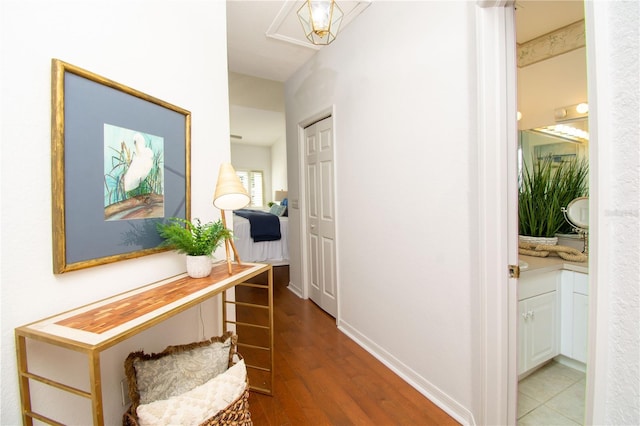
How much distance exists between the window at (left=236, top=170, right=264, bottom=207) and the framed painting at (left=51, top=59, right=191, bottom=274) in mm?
7707

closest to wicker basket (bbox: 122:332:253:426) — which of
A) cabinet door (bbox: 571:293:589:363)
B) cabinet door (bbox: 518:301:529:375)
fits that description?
cabinet door (bbox: 518:301:529:375)

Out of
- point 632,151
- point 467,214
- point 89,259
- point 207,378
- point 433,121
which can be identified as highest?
point 433,121

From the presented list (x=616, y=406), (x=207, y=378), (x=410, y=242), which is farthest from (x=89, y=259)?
(x=410, y=242)

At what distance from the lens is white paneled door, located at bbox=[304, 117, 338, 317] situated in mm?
2861

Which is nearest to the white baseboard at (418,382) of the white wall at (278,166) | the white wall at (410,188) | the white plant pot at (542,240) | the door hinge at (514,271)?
the white wall at (410,188)

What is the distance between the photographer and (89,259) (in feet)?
3.51

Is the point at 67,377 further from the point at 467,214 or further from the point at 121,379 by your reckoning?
the point at 467,214

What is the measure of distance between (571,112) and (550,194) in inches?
27.9

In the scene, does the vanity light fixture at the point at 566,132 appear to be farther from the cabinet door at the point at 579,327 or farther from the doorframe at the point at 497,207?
the doorframe at the point at 497,207

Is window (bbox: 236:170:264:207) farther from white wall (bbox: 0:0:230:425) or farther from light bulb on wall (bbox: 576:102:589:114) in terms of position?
light bulb on wall (bbox: 576:102:589:114)

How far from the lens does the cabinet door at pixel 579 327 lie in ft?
6.11

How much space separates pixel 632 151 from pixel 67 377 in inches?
63.6

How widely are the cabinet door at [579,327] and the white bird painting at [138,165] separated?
2.64 m

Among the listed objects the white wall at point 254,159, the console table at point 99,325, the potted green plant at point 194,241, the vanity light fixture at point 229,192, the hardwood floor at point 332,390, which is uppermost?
the white wall at point 254,159
